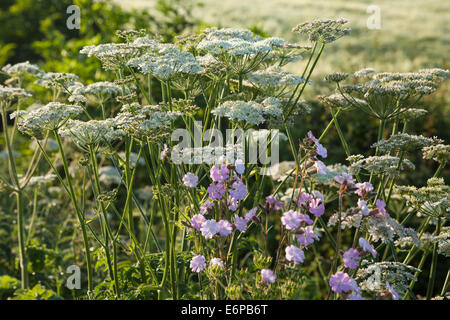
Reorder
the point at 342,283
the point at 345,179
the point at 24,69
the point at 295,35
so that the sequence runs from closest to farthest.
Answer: the point at 342,283, the point at 345,179, the point at 24,69, the point at 295,35

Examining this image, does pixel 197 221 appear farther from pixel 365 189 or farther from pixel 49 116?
pixel 49 116

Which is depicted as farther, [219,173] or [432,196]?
[432,196]

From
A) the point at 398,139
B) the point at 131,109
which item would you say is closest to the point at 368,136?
the point at 398,139

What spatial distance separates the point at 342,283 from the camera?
2.04 m

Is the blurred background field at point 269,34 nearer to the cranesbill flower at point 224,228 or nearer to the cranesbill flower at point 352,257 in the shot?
the cranesbill flower at point 224,228

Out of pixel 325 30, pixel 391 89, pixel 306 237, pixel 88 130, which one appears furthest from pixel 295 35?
pixel 306 237

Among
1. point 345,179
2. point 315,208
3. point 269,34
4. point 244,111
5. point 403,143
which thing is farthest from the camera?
point 269,34

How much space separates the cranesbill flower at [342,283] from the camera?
6.64ft

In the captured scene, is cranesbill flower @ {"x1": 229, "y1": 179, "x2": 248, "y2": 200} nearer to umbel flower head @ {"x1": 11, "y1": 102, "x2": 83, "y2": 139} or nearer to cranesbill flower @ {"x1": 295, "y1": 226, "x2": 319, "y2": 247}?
cranesbill flower @ {"x1": 295, "y1": 226, "x2": 319, "y2": 247}

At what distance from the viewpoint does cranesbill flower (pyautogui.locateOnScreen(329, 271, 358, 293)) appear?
2025 millimetres

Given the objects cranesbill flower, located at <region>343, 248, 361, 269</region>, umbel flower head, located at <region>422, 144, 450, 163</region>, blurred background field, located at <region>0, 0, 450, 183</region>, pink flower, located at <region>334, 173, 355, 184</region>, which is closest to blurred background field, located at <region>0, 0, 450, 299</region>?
blurred background field, located at <region>0, 0, 450, 183</region>

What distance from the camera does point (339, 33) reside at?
278cm
